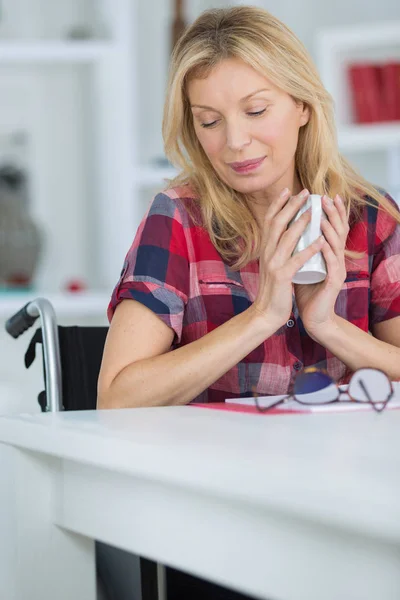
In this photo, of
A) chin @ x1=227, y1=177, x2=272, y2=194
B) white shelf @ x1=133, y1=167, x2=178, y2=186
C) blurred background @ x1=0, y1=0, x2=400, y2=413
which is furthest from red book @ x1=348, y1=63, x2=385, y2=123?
chin @ x1=227, y1=177, x2=272, y2=194

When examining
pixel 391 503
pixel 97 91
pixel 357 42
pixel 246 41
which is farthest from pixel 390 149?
pixel 391 503

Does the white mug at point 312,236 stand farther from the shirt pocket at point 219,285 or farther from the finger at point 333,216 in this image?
the shirt pocket at point 219,285

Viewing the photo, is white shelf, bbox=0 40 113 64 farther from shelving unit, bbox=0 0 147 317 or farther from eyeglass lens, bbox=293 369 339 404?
eyeglass lens, bbox=293 369 339 404

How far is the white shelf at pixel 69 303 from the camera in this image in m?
3.87

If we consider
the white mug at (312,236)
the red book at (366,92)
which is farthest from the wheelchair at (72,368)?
the red book at (366,92)

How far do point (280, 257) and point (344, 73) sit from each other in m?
2.94

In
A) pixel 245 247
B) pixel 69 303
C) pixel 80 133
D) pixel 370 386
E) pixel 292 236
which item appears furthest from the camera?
pixel 80 133

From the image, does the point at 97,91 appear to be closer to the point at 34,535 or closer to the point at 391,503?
the point at 34,535

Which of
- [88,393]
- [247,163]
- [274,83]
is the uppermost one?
[274,83]

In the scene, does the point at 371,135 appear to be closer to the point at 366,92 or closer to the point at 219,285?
the point at 366,92

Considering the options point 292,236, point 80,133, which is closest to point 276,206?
point 292,236

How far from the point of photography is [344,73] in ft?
13.3

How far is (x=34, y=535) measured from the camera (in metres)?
0.99

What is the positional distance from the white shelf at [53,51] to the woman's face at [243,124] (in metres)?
2.51
